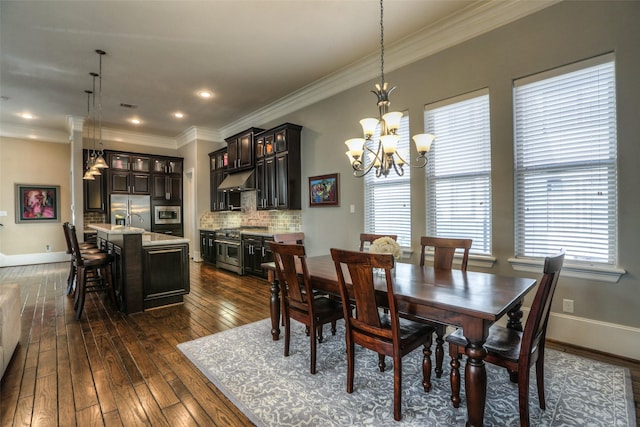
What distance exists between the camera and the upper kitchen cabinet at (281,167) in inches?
203

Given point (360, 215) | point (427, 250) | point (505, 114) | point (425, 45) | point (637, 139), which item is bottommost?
point (427, 250)

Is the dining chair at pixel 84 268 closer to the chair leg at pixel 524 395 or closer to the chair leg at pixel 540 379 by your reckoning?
the chair leg at pixel 524 395

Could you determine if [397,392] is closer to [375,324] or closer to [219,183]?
[375,324]

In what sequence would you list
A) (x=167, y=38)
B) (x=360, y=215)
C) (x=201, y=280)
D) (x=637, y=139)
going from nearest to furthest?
(x=637, y=139) → (x=167, y=38) → (x=360, y=215) → (x=201, y=280)

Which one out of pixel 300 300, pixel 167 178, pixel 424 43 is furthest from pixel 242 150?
pixel 300 300

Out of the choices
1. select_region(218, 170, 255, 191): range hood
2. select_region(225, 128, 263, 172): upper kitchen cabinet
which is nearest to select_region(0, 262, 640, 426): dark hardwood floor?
select_region(218, 170, 255, 191): range hood

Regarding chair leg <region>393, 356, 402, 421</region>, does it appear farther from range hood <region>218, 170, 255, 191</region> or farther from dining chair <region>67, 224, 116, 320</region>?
range hood <region>218, 170, 255, 191</region>

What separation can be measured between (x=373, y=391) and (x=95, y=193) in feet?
24.7

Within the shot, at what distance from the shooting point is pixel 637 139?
2.34 metres

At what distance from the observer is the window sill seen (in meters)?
2.47

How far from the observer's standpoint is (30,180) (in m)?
7.10

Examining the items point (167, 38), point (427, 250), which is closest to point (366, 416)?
point (427, 250)

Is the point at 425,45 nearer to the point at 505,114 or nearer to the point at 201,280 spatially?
Result: the point at 505,114

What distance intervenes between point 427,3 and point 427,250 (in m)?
2.60
